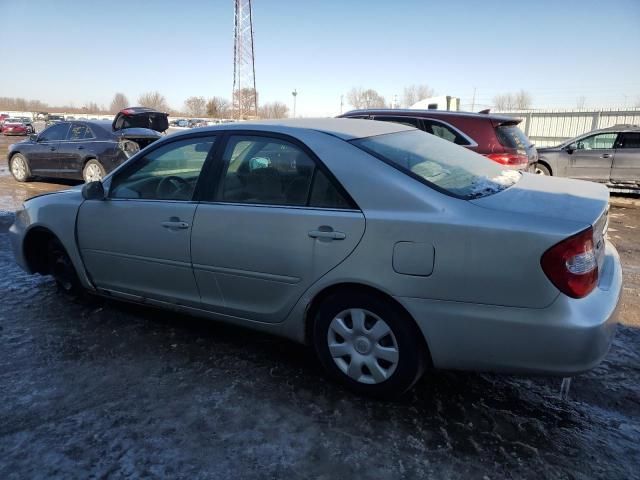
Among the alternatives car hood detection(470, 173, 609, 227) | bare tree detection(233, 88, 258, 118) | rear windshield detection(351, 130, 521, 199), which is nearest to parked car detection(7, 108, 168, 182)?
rear windshield detection(351, 130, 521, 199)

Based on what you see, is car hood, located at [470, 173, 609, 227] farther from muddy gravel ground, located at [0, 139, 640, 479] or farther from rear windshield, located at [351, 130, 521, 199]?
muddy gravel ground, located at [0, 139, 640, 479]

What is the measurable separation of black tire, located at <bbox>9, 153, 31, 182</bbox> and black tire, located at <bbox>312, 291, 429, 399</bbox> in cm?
1134

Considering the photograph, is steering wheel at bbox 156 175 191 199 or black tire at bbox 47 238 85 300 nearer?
steering wheel at bbox 156 175 191 199

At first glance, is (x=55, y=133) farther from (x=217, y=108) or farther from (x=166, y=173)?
(x=217, y=108)

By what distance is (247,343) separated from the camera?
11.8ft

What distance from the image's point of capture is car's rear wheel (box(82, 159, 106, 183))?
10.4 m

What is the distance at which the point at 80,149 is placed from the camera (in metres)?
10.6

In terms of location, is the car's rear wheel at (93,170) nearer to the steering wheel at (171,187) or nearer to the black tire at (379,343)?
the steering wheel at (171,187)

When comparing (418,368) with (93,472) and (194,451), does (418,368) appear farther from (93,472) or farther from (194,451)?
(93,472)

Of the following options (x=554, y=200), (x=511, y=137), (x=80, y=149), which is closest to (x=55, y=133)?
(x=80, y=149)

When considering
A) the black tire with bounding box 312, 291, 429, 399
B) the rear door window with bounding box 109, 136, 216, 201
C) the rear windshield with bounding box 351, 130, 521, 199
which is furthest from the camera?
the rear door window with bounding box 109, 136, 216, 201

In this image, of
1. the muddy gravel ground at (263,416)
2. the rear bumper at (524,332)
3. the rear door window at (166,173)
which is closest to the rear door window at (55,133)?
the rear door window at (166,173)

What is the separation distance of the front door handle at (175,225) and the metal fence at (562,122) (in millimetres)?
21984

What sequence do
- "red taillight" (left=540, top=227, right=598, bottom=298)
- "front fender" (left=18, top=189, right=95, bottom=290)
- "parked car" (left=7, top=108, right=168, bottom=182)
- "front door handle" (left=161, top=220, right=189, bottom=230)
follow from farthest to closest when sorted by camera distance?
"parked car" (left=7, top=108, right=168, bottom=182), "front fender" (left=18, top=189, right=95, bottom=290), "front door handle" (left=161, top=220, right=189, bottom=230), "red taillight" (left=540, top=227, right=598, bottom=298)
